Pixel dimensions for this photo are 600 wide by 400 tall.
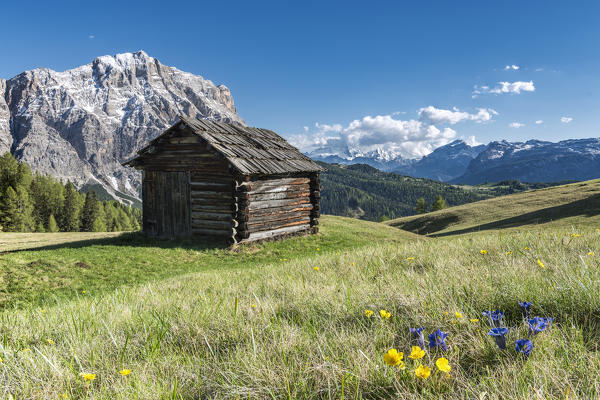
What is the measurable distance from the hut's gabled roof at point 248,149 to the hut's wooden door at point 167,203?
5.67ft

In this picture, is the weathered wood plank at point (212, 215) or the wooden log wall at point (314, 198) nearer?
the weathered wood plank at point (212, 215)

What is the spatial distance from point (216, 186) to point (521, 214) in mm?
36909

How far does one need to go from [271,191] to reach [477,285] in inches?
612

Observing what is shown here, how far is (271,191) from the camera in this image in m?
17.6

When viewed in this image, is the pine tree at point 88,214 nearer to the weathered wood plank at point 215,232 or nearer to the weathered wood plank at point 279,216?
the weathered wood plank at point 215,232

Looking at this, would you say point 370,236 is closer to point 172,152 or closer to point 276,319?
point 172,152

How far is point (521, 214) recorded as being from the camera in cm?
3722

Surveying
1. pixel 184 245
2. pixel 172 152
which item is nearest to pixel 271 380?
pixel 184 245

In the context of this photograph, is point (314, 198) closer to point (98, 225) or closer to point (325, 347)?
point (325, 347)

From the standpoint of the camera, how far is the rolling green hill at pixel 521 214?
30955mm

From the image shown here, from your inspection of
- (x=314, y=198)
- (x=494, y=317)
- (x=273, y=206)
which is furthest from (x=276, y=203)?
(x=494, y=317)

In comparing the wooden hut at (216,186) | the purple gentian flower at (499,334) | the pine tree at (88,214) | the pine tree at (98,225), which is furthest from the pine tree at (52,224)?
the purple gentian flower at (499,334)

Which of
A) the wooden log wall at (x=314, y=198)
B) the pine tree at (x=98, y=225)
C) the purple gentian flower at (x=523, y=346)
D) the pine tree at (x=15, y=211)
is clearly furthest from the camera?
the pine tree at (x=98, y=225)

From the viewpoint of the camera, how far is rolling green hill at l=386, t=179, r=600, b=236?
31.0m
